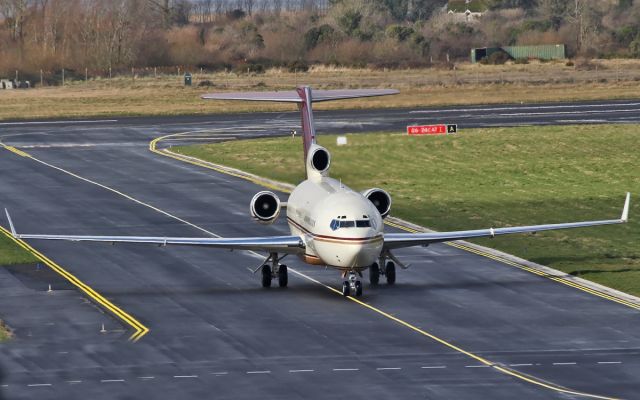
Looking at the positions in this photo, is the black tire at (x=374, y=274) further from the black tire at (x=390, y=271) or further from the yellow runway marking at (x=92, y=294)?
the yellow runway marking at (x=92, y=294)

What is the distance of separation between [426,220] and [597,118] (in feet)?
163

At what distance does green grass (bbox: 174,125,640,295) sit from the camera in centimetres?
5684

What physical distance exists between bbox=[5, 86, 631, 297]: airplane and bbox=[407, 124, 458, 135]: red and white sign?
147 ft

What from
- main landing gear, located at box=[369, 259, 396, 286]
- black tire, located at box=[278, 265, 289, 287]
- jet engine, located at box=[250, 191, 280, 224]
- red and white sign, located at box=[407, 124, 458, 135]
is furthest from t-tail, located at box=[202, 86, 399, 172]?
red and white sign, located at box=[407, 124, 458, 135]

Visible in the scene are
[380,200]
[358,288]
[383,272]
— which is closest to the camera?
[358,288]

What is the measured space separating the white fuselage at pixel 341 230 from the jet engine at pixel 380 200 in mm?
2223

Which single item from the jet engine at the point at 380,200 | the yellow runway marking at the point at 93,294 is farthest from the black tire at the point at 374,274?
the yellow runway marking at the point at 93,294

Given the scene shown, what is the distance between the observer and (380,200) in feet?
163

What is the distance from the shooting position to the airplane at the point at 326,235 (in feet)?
146

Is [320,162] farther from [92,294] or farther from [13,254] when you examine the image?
[13,254]

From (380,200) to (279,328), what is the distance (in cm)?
897

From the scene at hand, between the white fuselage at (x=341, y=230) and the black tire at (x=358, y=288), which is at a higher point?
the white fuselage at (x=341, y=230)

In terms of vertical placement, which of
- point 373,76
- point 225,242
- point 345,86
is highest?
point 373,76

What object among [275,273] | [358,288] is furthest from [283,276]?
[358,288]
